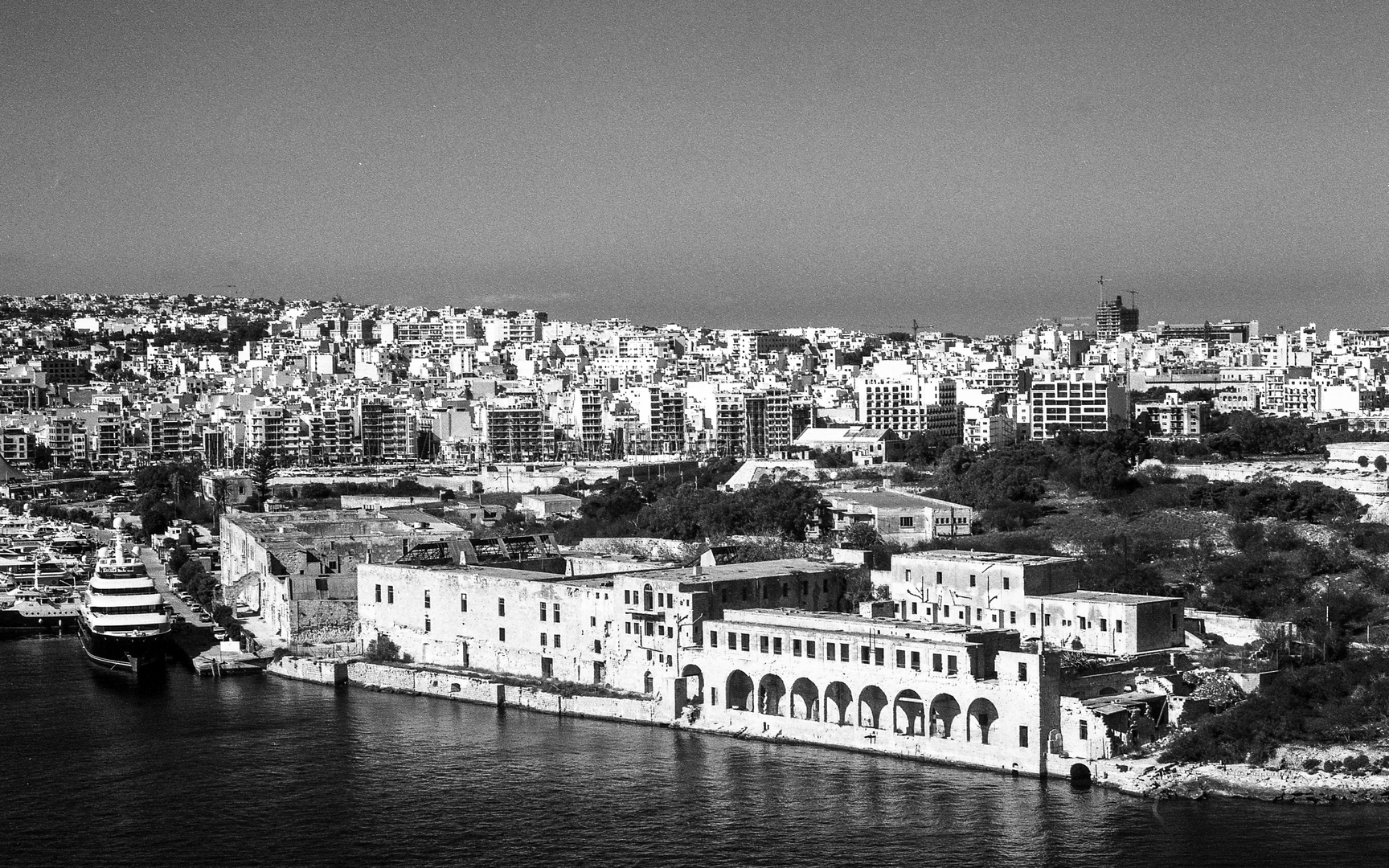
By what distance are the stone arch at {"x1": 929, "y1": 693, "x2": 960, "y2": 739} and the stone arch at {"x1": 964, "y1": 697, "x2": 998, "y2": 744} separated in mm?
269

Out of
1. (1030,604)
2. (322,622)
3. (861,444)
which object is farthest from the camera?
(861,444)

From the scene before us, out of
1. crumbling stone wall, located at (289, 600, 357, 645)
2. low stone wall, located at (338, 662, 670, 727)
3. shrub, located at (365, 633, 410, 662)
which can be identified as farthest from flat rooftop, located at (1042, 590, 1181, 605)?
crumbling stone wall, located at (289, 600, 357, 645)

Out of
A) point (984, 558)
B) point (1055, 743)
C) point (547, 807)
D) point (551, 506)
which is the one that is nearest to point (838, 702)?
point (1055, 743)

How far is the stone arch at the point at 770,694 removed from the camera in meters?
24.7

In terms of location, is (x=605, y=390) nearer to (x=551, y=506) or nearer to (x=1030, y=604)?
(x=551, y=506)

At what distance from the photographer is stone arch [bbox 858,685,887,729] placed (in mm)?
23422

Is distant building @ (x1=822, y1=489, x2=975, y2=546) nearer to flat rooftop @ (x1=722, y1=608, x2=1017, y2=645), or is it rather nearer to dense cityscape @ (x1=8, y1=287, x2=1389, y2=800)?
dense cityscape @ (x1=8, y1=287, x2=1389, y2=800)

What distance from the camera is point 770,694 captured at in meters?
24.7

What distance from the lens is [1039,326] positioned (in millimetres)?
110938

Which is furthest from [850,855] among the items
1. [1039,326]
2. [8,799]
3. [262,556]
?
[1039,326]

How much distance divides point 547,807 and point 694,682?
4.64 m

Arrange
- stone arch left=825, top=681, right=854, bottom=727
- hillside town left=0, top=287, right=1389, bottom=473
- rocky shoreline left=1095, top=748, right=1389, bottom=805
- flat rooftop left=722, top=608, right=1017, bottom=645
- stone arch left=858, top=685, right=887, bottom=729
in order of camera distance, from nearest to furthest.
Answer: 1. rocky shoreline left=1095, top=748, right=1389, bottom=805
2. flat rooftop left=722, top=608, right=1017, bottom=645
3. stone arch left=858, top=685, right=887, bottom=729
4. stone arch left=825, top=681, right=854, bottom=727
5. hillside town left=0, top=287, right=1389, bottom=473

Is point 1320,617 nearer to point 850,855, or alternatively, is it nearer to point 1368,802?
point 1368,802

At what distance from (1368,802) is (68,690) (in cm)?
1874
